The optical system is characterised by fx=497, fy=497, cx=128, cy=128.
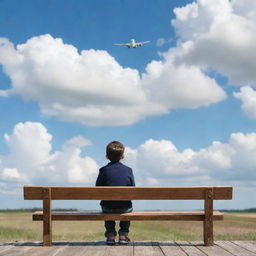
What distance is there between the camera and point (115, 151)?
8266 millimetres

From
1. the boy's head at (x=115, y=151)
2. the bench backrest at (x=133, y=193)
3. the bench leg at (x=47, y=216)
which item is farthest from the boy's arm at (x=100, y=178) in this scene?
the bench leg at (x=47, y=216)

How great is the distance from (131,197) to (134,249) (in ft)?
2.76

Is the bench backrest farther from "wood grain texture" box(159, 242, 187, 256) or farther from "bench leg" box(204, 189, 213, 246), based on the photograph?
"wood grain texture" box(159, 242, 187, 256)

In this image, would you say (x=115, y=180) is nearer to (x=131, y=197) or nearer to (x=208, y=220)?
(x=131, y=197)

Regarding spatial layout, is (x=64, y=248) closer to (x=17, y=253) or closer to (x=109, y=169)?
(x=17, y=253)

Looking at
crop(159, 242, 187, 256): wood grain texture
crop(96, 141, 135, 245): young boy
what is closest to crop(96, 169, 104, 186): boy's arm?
crop(96, 141, 135, 245): young boy

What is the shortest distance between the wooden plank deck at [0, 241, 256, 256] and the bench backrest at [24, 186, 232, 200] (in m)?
0.79

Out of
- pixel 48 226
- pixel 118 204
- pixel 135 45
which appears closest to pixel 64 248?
pixel 48 226

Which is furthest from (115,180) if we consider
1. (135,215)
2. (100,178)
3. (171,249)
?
(171,249)

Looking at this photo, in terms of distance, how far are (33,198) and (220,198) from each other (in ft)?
10.1

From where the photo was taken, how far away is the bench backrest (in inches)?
316

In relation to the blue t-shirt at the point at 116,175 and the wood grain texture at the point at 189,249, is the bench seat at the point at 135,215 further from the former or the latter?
the wood grain texture at the point at 189,249

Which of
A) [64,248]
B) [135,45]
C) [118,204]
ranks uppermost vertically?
[135,45]

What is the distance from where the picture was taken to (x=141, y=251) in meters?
7.41
